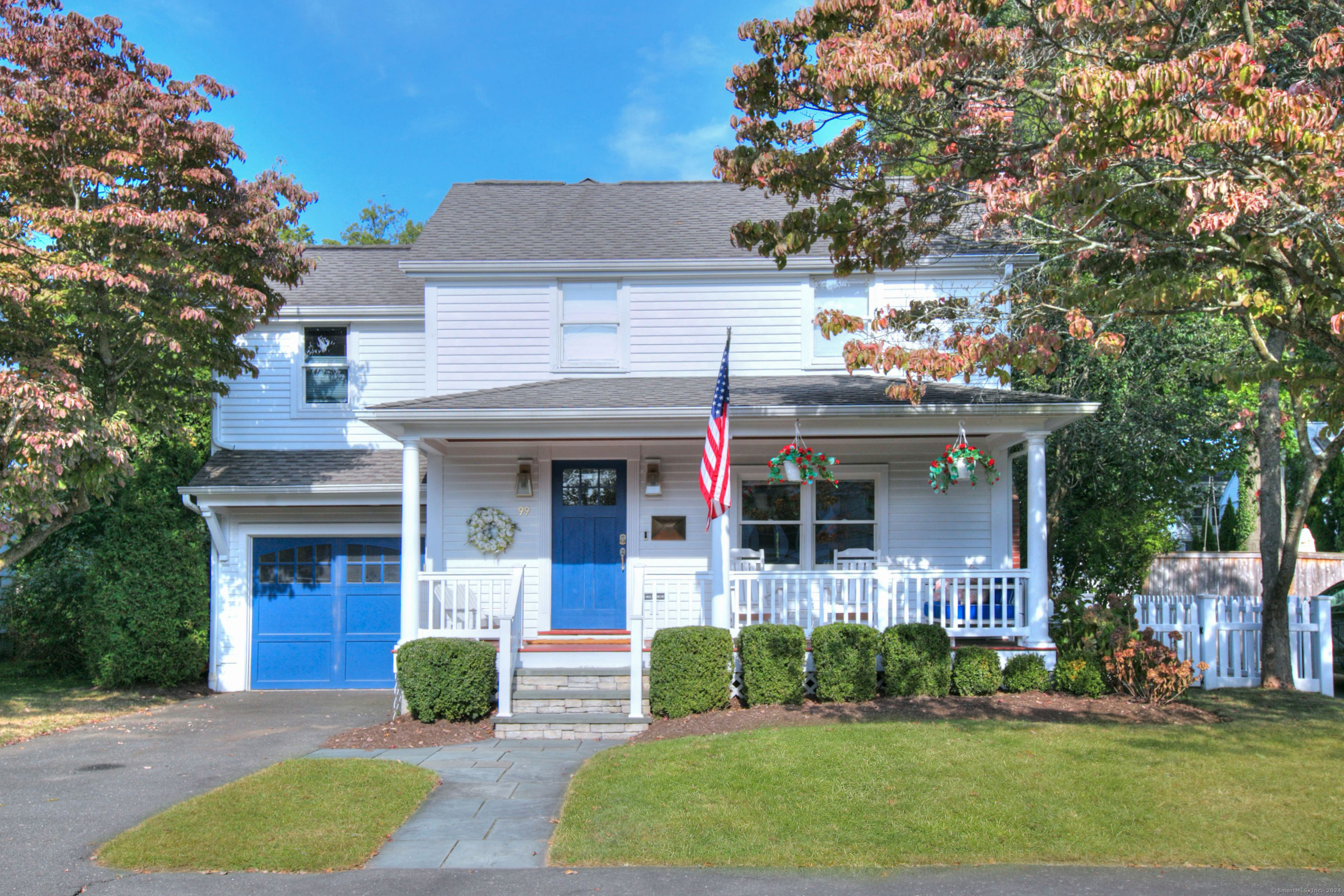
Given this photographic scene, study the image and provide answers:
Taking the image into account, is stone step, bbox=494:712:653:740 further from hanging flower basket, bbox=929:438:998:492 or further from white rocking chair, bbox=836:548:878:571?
hanging flower basket, bbox=929:438:998:492

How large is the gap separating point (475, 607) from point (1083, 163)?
7.91 metres

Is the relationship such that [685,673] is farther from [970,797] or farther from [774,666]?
[970,797]

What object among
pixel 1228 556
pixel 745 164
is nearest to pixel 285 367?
pixel 745 164

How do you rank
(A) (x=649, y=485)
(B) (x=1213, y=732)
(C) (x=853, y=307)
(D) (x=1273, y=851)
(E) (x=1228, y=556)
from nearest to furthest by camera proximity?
(D) (x=1273, y=851) → (B) (x=1213, y=732) → (A) (x=649, y=485) → (C) (x=853, y=307) → (E) (x=1228, y=556)

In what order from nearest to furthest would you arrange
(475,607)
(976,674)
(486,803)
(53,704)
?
(486,803) < (976,674) < (475,607) < (53,704)

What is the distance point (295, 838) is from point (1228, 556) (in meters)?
16.4

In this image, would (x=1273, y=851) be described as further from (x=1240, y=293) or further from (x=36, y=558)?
(x=36, y=558)

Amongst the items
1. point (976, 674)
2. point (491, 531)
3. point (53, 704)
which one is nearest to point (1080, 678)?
point (976, 674)

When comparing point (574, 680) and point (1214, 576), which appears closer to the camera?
point (574, 680)

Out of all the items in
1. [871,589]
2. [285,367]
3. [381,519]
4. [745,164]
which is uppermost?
[745,164]

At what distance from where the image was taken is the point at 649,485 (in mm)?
11922

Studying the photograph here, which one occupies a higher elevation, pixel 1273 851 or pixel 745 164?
pixel 745 164

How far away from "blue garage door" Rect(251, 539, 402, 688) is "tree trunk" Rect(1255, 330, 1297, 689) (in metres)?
10.6

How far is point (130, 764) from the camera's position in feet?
27.5
